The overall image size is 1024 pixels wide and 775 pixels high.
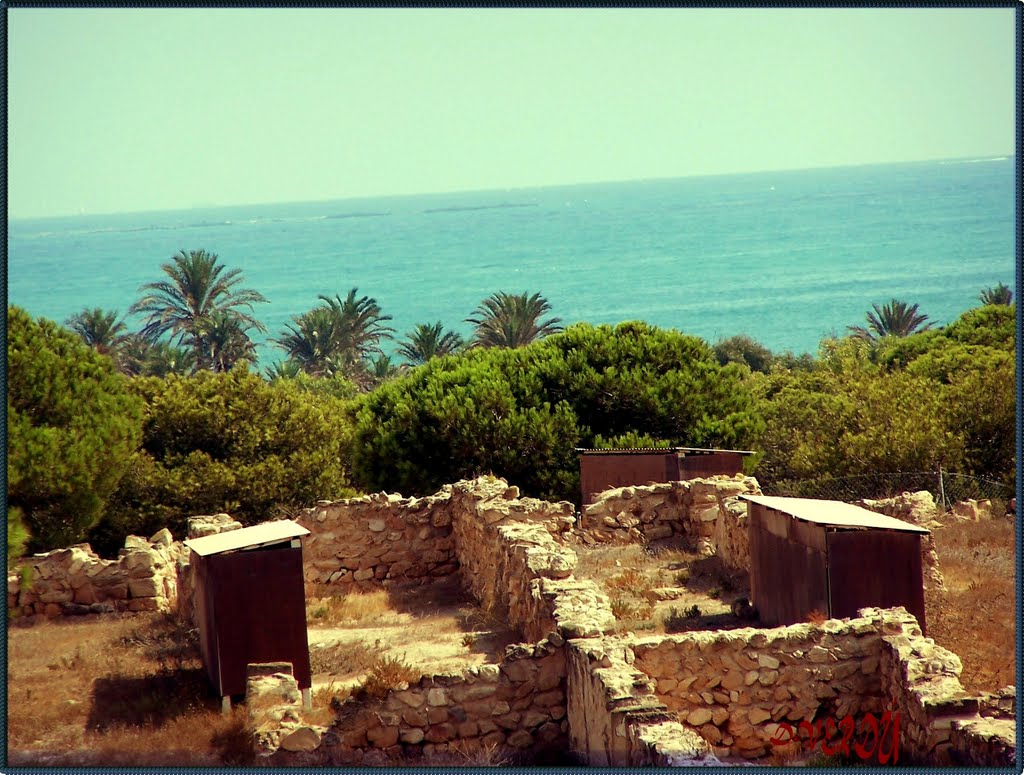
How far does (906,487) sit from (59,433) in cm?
1573

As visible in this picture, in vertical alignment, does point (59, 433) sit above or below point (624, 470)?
above

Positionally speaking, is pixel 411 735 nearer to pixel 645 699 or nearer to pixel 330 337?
pixel 645 699

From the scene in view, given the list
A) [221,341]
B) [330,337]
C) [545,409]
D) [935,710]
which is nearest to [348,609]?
[935,710]

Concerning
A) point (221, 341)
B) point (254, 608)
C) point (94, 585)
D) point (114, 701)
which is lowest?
point (114, 701)

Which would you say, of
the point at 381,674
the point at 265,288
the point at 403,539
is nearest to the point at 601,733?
the point at 381,674

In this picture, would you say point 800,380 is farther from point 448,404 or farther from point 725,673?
point 725,673

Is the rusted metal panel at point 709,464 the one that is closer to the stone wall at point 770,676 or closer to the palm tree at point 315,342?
the stone wall at point 770,676

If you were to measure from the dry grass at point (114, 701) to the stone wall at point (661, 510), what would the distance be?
6714 millimetres

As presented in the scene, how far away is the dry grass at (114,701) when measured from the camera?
10125 millimetres

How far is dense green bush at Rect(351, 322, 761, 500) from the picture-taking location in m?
26.1

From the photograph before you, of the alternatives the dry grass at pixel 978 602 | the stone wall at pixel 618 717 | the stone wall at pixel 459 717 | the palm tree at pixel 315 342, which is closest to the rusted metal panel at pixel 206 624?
the stone wall at pixel 459 717

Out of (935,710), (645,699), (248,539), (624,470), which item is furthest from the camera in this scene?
(624,470)

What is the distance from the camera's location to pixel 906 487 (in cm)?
2342

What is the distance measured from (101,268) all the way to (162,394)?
179891mm
